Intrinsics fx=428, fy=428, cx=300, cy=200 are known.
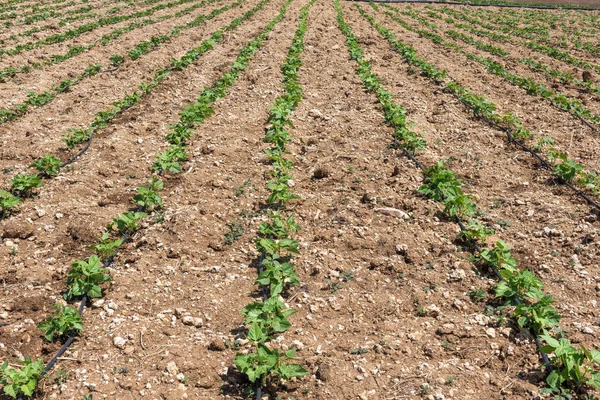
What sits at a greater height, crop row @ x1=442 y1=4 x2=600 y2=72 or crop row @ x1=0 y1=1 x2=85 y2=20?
crop row @ x1=0 y1=1 x2=85 y2=20

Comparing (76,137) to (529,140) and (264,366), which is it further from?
(529,140)

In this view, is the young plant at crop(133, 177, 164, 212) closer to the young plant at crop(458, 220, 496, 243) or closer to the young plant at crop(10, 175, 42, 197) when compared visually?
the young plant at crop(10, 175, 42, 197)

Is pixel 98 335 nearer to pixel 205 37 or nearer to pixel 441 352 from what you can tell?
pixel 441 352

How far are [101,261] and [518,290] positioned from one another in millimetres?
4235

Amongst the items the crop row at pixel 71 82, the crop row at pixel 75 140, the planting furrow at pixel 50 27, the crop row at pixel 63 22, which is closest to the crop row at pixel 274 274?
the crop row at pixel 75 140

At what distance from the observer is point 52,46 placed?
517 inches

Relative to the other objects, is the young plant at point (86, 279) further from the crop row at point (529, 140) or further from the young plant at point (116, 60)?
the young plant at point (116, 60)

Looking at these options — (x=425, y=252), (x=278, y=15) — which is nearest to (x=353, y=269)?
(x=425, y=252)

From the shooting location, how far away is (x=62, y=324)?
11.9 ft

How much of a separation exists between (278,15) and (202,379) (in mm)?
19284

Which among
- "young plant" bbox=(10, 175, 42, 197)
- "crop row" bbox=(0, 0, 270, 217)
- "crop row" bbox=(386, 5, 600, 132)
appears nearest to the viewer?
"crop row" bbox=(0, 0, 270, 217)

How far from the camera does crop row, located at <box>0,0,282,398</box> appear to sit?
3184 millimetres

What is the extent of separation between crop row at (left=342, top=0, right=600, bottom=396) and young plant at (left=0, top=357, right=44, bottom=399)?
12.4 feet

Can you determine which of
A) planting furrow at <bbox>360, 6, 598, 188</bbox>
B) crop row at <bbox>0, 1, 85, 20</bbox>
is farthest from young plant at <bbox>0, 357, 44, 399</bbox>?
crop row at <bbox>0, 1, 85, 20</bbox>
